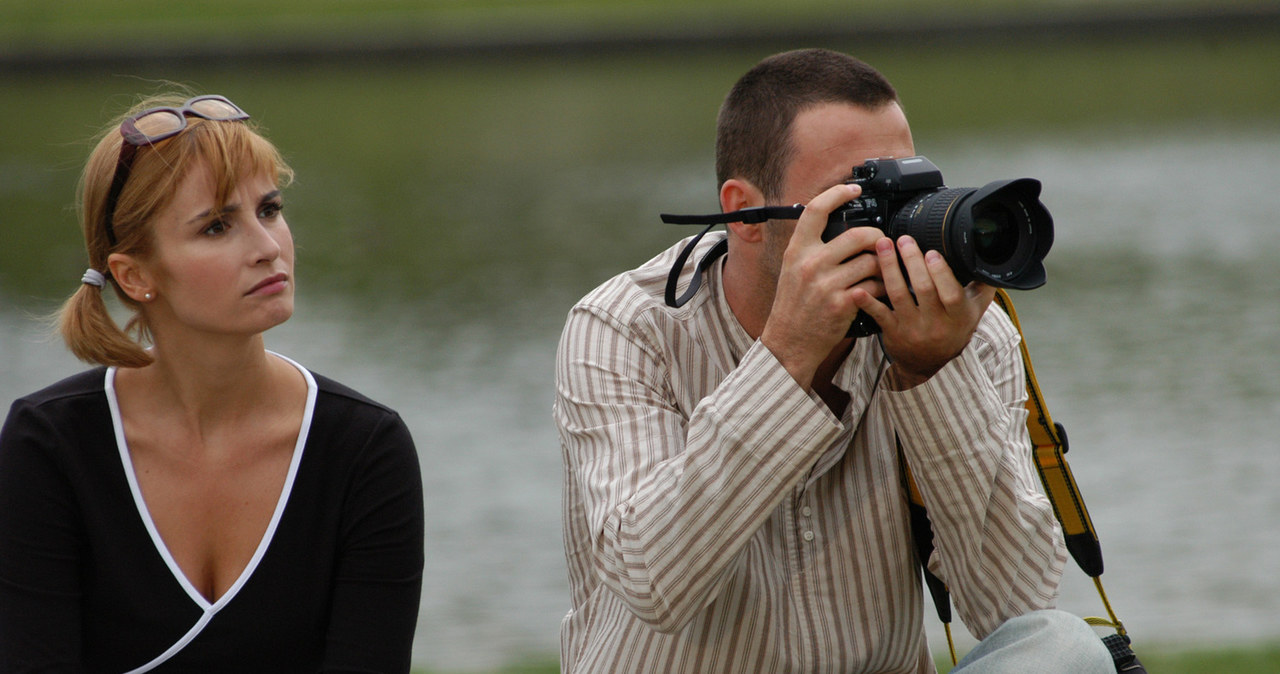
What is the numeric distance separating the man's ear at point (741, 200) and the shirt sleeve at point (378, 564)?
633 millimetres

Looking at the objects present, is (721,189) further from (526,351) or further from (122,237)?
(526,351)

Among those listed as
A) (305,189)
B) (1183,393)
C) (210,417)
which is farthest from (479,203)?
(210,417)

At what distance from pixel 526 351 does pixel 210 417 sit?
229 inches

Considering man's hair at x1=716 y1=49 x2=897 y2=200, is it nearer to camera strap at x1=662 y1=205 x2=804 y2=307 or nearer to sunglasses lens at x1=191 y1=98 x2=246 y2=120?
camera strap at x1=662 y1=205 x2=804 y2=307

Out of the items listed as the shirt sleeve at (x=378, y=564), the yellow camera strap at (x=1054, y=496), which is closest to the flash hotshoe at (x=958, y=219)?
the yellow camera strap at (x=1054, y=496)

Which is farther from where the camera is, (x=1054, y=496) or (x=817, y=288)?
(x=1054, y=496)

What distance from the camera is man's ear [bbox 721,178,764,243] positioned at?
2.36m

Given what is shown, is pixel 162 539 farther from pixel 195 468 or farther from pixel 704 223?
pixel 704 223

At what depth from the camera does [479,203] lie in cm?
1382

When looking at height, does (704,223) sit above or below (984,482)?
above

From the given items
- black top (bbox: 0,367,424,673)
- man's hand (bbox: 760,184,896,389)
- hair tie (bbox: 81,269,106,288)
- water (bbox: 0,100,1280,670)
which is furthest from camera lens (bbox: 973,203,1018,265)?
water (bbox: 0,100,1280,670)

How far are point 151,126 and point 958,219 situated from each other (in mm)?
1227

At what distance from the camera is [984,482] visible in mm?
2256

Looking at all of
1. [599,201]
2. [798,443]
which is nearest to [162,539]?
[798,443]
